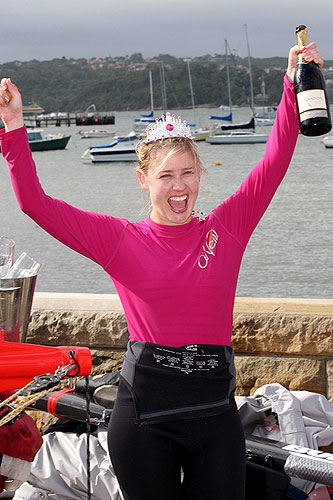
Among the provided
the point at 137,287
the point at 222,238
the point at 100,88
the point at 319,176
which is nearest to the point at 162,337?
the point at 137,287

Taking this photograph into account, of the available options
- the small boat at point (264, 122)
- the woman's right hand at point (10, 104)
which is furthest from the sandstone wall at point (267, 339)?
the small boat at point (264, 122)

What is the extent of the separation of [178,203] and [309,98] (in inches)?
21.8

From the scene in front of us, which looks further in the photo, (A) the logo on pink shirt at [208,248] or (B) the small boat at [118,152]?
(B) the small boat at [118,152]

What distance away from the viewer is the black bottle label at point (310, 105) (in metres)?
2.41

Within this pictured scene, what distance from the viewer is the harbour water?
33.4 ft

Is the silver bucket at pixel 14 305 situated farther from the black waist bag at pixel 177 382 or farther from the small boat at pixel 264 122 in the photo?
the small boat at pixel 264 122

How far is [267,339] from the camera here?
371 centimetres

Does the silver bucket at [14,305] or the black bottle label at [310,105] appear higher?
the black bottle label at [310,105]

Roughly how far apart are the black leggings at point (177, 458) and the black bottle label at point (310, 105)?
3.29ft

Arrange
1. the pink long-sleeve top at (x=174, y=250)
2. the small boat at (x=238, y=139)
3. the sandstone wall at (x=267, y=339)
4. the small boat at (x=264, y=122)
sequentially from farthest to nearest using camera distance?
the small boat at (x=264, y=122) < the small boat at (x=238, y=139) < the sandstone wall at (x=267, y=339) < the pink long-sleeve top at (x=174, y=250)

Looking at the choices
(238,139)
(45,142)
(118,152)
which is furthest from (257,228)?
(45,142)

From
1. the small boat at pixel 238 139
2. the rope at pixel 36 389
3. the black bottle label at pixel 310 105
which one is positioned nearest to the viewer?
the rope at pixel 36 389

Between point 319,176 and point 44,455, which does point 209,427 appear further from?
point 319,176

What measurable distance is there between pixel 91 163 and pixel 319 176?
21.3 metres
